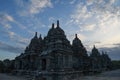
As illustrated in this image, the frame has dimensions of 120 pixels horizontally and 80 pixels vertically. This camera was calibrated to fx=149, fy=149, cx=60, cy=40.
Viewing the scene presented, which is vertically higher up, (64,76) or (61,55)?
(61,55)

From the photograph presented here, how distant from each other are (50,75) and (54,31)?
552 inches

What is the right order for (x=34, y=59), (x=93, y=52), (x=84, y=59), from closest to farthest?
(x=34, y=59)
(x=84, y=59)
(x=93, y=52)

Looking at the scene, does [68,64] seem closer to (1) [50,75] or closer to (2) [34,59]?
(1) [50,75]

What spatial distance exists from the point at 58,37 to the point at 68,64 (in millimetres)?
7735

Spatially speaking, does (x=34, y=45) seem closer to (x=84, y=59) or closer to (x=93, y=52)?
(x=84, y=59)

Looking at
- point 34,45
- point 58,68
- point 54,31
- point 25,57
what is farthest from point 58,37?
point 25,57

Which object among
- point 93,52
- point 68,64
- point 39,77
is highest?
point 93,52

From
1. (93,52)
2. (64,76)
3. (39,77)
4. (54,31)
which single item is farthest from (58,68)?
(93,52)

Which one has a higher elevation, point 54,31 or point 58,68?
point 54,31

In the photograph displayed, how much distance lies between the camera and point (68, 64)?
3378 centimetres

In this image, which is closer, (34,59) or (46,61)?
(46,61)

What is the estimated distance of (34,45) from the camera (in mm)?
47844

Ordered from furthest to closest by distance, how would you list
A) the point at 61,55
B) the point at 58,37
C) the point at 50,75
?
the point at 58,37 → the point at 61,55 → the point at 50,75

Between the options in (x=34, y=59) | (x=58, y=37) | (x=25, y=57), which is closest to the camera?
(x=58, y=37)
